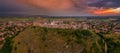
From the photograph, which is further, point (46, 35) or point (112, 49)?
point (46, 35)

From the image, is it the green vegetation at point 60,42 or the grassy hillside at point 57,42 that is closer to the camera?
the grassy hillside at point 57,42

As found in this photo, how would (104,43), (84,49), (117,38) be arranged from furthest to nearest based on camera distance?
(117,38)
(104,43)
(84,49)

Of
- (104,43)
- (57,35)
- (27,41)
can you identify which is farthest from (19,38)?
(104,43)

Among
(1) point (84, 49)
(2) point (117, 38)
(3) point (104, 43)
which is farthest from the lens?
(2) point (117, 38)

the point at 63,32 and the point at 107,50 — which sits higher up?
the point at 63,32

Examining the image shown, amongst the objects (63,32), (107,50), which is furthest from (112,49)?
(63,32)

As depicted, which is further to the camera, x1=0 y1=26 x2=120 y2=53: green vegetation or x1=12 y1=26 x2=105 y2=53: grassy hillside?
x1=0 y1=26 x2=120 y2=53: green vegetation

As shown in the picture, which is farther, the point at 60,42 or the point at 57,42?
the point at 57,42

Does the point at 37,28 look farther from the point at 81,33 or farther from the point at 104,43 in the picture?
the point at 104,43
